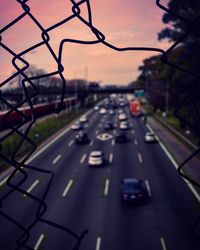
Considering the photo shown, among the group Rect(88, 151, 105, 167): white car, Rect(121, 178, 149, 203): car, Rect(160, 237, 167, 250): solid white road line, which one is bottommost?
Rect(88, 151, 105, 167): white car

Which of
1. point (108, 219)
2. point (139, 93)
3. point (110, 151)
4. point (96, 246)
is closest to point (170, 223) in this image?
point (108, 219)

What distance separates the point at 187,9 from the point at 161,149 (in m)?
14.9

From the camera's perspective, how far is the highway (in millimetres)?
19203

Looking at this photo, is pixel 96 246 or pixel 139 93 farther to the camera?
pixel 139 93

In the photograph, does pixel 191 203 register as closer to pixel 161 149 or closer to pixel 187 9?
pixel 161 149

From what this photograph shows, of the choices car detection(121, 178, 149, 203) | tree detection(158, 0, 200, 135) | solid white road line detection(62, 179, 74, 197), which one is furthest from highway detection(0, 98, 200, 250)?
tree detection(158, 0, 200, 135)

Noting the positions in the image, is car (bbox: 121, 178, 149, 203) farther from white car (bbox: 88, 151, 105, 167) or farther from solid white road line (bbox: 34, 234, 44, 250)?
white car (bbox: 88, 151, 105, 167)

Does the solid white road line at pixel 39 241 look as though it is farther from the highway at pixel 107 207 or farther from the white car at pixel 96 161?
the white car at pixel 96 161

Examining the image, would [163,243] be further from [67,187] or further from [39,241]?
[67,187]

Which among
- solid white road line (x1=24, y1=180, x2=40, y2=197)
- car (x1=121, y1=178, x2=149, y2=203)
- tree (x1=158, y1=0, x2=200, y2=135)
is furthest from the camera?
tree (x1=158, y1=0, x2=200, y2=135)

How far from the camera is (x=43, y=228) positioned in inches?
846

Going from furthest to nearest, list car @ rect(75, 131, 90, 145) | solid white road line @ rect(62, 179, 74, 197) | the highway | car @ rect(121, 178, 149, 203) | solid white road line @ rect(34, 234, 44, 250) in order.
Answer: car @ rect(75, 131, 90, 145) → solid white road line @ rect(62, 179, 74, 197) → car @ rect(121, 178, 149, 203) → the highway → solid white road line @ rect(34, 234, 44, 250)

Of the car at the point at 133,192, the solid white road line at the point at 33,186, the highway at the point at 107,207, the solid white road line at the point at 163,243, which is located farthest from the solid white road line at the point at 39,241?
the solid white road line at the point at 33,186

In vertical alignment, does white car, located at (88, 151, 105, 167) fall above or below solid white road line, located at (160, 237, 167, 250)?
below
